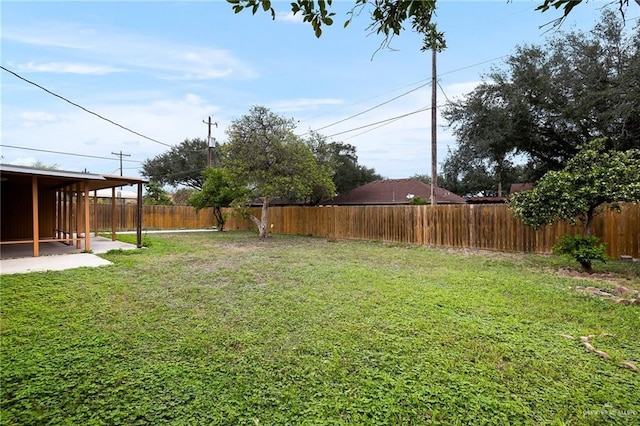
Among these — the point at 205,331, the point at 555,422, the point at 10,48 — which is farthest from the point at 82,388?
the point at 10,48

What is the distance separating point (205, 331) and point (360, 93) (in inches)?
556

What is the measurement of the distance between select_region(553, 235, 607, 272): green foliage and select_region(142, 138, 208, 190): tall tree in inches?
1132

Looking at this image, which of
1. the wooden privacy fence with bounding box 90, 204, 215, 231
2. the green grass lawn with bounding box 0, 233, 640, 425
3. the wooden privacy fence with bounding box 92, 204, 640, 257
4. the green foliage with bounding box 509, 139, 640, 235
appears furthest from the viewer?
Answer: the wooden privacy fence with bounding box 90, 204, 215, 231

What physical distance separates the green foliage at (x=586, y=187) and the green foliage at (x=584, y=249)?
1.03 ft

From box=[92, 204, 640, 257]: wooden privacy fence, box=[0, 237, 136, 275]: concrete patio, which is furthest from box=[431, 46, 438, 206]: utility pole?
box=[0, 237, 136, 275]: concrete patio

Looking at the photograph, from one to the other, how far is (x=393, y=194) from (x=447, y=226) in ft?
33.3

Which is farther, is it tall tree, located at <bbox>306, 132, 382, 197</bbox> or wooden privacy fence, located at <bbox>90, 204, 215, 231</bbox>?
tall tree, located at <bbox>306, 132, 382, 197</bbox>

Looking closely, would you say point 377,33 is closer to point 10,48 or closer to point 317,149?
point 10,48

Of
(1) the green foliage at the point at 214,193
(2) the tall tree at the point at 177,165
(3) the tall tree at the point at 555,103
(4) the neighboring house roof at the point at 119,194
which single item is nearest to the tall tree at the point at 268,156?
(1) the green foliage at the point at 214,193

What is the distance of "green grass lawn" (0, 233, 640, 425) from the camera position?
1.99m

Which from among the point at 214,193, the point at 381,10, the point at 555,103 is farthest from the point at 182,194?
the point at 381,10

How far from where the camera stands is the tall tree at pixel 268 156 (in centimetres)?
1282

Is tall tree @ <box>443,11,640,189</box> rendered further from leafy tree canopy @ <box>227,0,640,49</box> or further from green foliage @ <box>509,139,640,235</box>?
leafy tree canopy @ <box>227,0,640,49</box>

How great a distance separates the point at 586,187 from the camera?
19.4 ft
